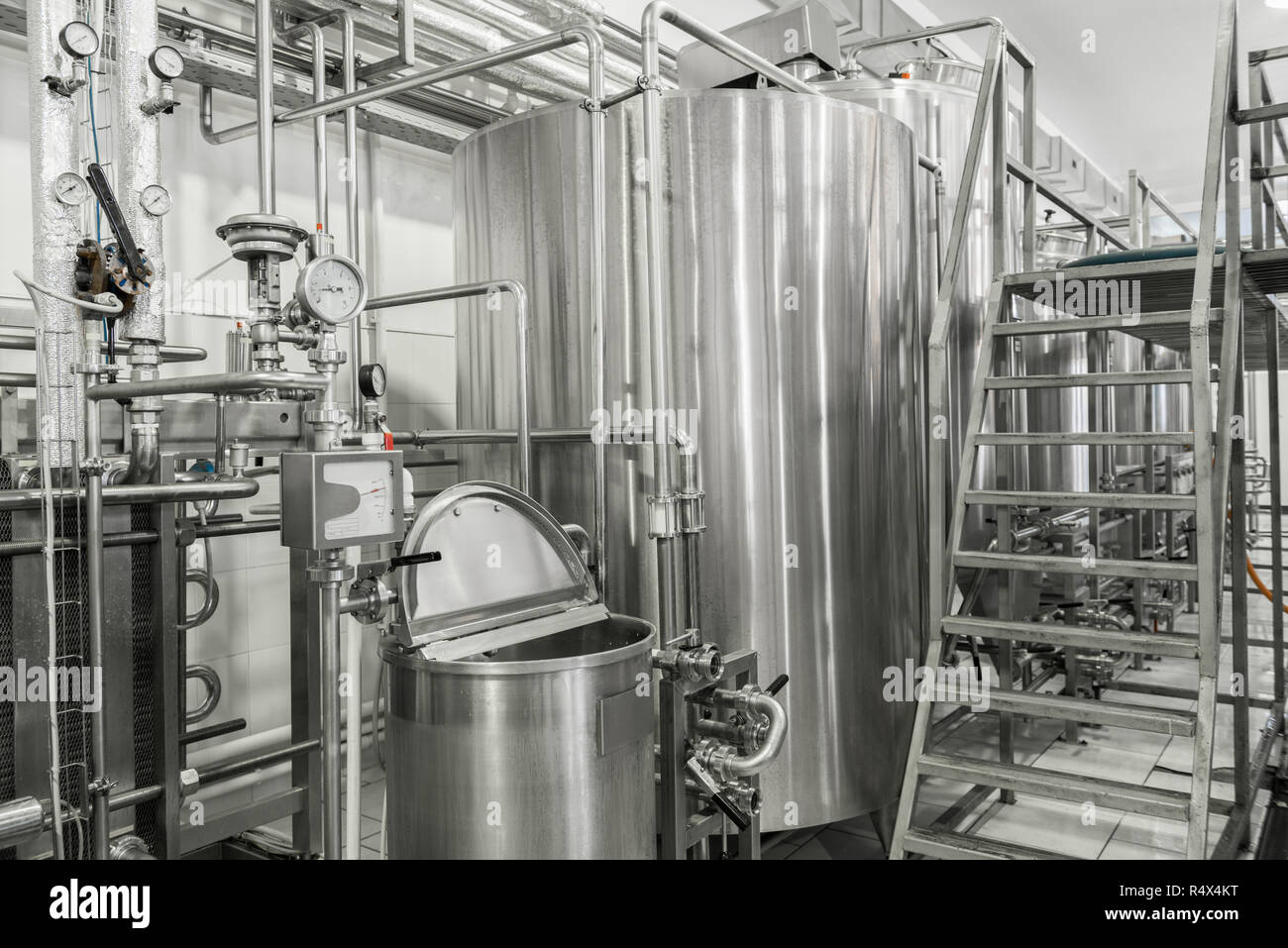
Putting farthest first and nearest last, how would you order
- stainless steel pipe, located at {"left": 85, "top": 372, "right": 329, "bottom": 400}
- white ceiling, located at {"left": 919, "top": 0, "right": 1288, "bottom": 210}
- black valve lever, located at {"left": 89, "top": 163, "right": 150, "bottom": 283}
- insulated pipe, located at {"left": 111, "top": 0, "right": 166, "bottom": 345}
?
1. white ceiling, located at {"left": 919, "top": 0, "right": 1288, "bottom": 210}
2. insulated pipe, located at {"left": 111, "top": 0, "right": 166, "bottom": 345}
3. black valve lever, located at {"left": 89, "top": 163, "right": 150, "bottom": 283}
4. stainless steel pipe, located at {"left": 85, "top": 372, "right": 329, "bottom": 400}

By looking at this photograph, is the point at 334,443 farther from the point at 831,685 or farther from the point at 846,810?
the point at 846,810

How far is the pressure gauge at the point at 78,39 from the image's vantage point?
7.08 ft

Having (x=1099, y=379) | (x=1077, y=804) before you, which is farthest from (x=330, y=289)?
(x=1077, y=804)

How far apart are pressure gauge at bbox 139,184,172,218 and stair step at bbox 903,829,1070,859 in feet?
8.91

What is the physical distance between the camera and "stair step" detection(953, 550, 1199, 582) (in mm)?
2816

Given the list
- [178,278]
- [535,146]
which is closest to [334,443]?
[535,146]

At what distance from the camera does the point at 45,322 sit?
2.23m

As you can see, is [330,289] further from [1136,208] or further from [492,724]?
[1136,208]

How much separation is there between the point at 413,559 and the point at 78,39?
141cm

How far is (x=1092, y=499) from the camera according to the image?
9.97 feet

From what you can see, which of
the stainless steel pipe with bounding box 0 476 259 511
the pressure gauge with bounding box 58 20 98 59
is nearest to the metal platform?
the stainless steel pipe with bounding box 0 476 259 511

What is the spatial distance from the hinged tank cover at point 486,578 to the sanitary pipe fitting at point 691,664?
0.20 metres

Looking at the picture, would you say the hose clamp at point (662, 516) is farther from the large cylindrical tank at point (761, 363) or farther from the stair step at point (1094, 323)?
the stair step at point (1094, 323)

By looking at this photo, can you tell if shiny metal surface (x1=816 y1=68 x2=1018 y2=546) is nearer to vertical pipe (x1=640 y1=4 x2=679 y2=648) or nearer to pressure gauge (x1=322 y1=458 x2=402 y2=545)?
vertical pipe (x1=640 y1=4 x2=679 y2=648)
